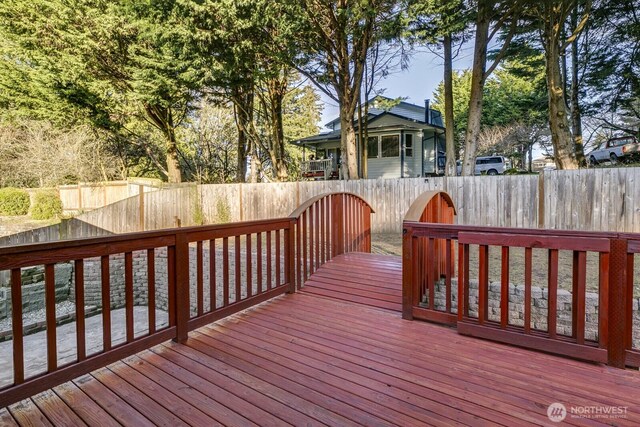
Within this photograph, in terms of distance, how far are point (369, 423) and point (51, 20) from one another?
14145 millimetres

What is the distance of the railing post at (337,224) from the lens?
4.88 metres

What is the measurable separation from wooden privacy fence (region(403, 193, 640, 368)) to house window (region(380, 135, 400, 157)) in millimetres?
14553

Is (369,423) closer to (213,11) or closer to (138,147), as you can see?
(213,11)

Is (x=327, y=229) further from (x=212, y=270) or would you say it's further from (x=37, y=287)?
(x=37, y=287)

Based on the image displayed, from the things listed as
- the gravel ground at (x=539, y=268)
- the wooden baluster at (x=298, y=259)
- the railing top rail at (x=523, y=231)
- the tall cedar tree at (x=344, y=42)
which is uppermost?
the tall cedar tree at (x=344, y=42)

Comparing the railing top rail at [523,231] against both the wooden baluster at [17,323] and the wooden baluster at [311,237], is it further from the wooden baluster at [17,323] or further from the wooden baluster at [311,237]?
the wooden baluster at [17,323]

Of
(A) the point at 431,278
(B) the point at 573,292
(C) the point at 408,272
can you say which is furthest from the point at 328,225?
(B) the point at 573,292

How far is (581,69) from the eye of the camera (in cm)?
1280

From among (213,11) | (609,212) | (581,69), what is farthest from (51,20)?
(581,69)

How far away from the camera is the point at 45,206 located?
12.3 m

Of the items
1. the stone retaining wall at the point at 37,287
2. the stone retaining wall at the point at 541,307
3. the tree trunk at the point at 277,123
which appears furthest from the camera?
the tree trunk at the point at 277,123

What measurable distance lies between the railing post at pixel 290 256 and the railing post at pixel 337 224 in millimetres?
1028

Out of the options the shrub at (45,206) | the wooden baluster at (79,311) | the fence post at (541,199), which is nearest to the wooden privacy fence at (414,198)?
the fence post at (541,199)

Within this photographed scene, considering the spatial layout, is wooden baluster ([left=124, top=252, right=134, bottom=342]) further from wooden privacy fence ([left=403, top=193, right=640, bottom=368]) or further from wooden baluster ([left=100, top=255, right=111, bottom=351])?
wooden privacy fence ([left=403, top=193, right=640, bottom=368])
